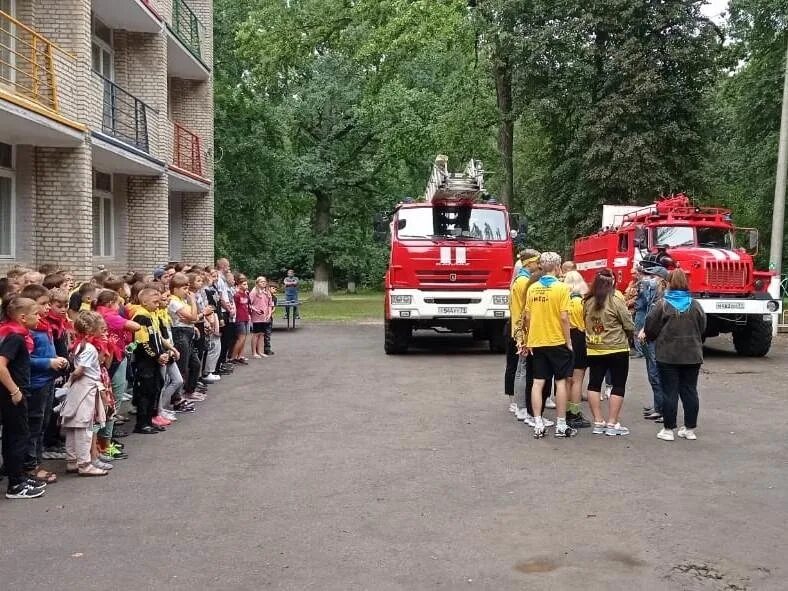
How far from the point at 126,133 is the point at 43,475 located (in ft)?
41.2

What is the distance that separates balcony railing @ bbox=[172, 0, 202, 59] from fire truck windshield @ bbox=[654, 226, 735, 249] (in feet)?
42.3

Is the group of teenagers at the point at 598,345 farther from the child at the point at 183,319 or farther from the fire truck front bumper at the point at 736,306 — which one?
the fire truck front bumper at the point at 736,306

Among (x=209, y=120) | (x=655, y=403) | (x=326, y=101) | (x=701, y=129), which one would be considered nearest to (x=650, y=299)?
(x=655, y=403)

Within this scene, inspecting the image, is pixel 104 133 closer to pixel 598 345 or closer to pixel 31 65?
pixel 31 65

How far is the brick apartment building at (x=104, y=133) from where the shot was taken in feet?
43.9

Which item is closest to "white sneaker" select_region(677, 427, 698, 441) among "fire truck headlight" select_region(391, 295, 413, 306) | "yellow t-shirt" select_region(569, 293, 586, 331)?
"yellow t-shirt" select_region(569, 293, 586, 331)

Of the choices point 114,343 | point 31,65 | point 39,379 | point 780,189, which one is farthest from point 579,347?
point 780,189

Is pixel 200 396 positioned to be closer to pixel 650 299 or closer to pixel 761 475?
pixel 650 299

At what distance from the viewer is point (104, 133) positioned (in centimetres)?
1576

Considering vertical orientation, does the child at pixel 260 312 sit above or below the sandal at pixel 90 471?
above

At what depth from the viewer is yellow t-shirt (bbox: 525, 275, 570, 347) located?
859 cm

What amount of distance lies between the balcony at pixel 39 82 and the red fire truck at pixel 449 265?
20.1 feet

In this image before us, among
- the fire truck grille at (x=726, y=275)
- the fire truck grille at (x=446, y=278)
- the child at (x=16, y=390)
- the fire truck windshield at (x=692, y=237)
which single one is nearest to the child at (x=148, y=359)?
the child at (x=16, y=390)

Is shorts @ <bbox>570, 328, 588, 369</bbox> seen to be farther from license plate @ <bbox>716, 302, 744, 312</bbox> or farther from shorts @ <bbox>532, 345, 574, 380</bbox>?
license plate @ <bbox>716, 302, 744, 312</bbox>
